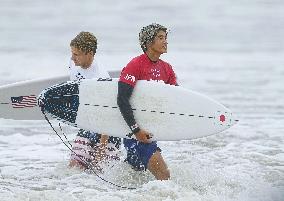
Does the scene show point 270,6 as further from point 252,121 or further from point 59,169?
point 59,169

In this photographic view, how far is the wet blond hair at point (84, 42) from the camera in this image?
677 cm

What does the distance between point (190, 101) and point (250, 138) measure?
3139 millimetres

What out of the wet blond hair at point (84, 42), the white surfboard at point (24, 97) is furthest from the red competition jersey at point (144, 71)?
the white surfboard at point (24, 97)

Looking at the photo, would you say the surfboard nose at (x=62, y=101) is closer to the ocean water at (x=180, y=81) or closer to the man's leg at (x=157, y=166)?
the ocean water at (x=180, y=81)

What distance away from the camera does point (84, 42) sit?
6.79 metres

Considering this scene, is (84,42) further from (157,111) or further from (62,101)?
(157,111)

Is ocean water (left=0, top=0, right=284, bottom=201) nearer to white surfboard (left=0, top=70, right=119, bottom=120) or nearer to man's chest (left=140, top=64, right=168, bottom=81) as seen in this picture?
white surfboard (left=0, top=70, right=119, bottom=120)

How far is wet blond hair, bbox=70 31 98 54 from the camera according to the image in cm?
677

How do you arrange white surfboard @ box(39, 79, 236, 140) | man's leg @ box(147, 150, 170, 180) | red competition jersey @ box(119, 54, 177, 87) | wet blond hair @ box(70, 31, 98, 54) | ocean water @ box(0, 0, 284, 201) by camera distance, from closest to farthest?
red competition jersey @ box(119, 54, 177, 87) < man's leg @ box(147, 150, 170, 180) < white surfboard @ box(39, 79, 236, 140) < wet blond hair @ box(70, 31, 98, 54) < ocean water @ box(0, 0, 284, 201)

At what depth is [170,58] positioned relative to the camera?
1798cm

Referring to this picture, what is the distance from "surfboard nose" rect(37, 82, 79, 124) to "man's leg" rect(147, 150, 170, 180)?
1022 mm

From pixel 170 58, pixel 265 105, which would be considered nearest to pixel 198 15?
pixel 170 58

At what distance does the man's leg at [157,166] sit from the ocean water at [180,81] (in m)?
0.10

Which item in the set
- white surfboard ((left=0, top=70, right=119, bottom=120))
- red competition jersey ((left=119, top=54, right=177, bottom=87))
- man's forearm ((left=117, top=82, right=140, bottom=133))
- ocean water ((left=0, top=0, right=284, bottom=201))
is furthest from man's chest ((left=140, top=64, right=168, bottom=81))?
white surfboard ((left=0, top=70, right=119, bottom=120))
